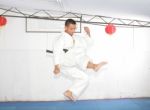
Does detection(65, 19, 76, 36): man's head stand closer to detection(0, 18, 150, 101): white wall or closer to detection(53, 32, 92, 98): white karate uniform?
detection(53, 32, 92, 98): white karate uniform

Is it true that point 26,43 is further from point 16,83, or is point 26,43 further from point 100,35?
point 100,35

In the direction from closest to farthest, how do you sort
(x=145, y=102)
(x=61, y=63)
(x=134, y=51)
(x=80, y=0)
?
(x=61, y=63), (x=80, y=0), (x=145, y=102), (x=134, y=51)

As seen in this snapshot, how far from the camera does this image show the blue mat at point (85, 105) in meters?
6.26

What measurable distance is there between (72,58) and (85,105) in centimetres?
295

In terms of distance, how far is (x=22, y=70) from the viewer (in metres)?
7.04

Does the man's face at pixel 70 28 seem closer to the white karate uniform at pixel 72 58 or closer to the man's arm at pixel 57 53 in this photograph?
the white karate uniform at pixel 72 58

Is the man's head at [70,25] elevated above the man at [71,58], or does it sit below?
above

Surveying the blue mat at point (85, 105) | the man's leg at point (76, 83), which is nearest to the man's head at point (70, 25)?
the man's leg at point (76, 83)

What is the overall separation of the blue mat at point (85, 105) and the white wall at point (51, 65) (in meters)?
0.29

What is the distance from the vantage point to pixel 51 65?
706 centimetres

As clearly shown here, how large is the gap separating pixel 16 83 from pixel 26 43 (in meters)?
1.13

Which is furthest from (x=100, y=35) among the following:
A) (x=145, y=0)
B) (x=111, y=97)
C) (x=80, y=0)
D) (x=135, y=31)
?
(x=145, y=0)

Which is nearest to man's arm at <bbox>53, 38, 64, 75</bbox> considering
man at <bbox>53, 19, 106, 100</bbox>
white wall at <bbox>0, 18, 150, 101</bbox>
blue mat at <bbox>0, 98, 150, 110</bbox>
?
man at <bbox>53, 19, 106, 100</bbox>

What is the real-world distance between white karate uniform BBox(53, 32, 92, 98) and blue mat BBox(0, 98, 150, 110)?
2.46 metres
